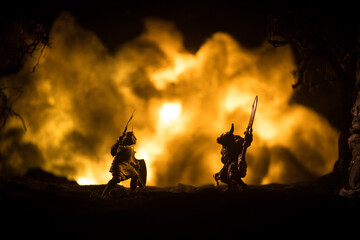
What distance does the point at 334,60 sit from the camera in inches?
569

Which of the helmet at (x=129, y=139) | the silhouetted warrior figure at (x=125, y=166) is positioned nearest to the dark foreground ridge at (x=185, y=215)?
the silhouetted warrior figure at (x=125, y=166)

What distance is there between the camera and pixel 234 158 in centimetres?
1052

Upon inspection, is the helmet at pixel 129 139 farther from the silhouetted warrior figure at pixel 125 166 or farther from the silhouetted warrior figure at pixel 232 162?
the silhouetted warrior figure at pixel 232 162

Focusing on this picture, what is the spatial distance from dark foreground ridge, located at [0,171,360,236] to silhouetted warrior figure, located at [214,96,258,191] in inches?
86.6

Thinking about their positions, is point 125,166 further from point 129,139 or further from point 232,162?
point 232,162

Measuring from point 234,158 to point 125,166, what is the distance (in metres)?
3.99

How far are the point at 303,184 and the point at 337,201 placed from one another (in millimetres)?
9063

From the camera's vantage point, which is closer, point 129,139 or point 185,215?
point 185,215

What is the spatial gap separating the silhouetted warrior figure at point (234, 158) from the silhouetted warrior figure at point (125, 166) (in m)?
2.96

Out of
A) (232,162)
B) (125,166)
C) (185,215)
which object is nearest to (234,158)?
(232,162)

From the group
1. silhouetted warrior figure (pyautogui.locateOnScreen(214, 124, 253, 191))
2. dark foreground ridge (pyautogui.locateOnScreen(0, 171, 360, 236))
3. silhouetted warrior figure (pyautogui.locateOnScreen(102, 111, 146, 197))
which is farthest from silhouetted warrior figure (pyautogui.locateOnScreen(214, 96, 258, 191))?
silhouetted warrior figure (pyautogui.locateOnScreen(102, 111, 146, 197))

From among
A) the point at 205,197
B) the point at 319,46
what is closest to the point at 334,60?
the point at 319,46

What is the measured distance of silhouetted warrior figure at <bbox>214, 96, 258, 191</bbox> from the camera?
10.1m

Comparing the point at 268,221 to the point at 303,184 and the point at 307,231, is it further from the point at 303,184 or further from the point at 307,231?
the point at 303,184
